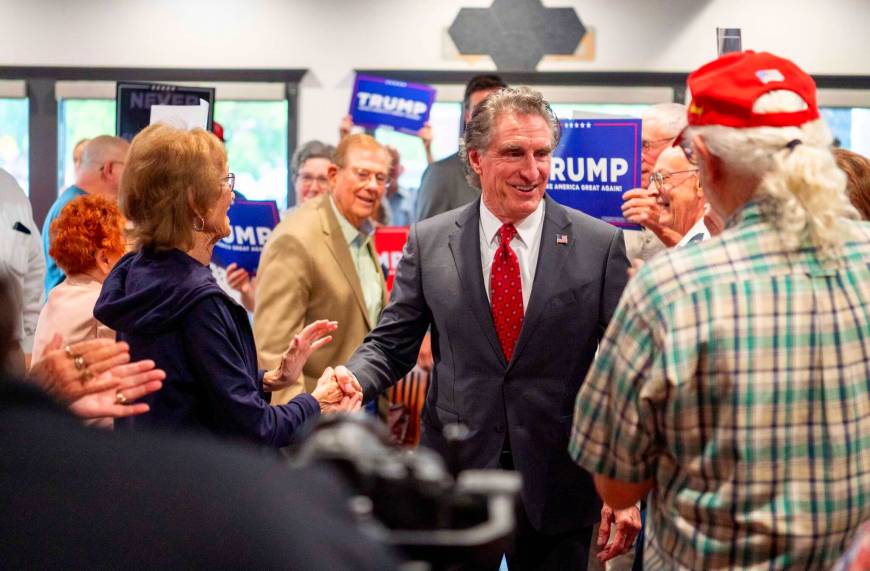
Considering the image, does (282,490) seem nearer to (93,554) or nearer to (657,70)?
(93,554)

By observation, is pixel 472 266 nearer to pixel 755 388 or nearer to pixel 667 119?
pixel 755 388

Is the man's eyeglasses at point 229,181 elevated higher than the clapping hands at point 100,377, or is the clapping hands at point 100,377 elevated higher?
the man's eyeglasses at point 229,181

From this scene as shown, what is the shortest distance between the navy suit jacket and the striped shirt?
1088 millimetres

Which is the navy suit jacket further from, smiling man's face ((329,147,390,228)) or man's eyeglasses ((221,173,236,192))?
smiling man's face ((329,147,390,228))

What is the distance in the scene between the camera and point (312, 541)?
74cm

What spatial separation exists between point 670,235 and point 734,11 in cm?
600

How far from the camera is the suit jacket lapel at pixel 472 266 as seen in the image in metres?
3.00

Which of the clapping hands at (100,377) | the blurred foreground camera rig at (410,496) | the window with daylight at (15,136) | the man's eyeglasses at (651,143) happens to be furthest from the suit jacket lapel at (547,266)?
the window with daylight at (15,136)

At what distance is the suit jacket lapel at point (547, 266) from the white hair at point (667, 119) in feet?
4.16

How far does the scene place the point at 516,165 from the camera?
10.2 ft

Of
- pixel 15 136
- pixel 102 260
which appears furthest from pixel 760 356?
pixel 15 136

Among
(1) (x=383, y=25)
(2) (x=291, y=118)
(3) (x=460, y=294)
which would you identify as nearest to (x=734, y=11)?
(1) (x=383, y=25)

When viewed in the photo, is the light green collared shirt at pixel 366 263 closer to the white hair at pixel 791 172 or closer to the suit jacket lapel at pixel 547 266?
the suit jacket lapel at pixel 547 266

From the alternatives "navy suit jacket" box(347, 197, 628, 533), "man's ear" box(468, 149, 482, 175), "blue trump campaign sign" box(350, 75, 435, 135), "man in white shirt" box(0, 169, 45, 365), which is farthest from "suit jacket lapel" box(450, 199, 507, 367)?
"blue trump campaign sign" box(350, 75, 435, 135)
